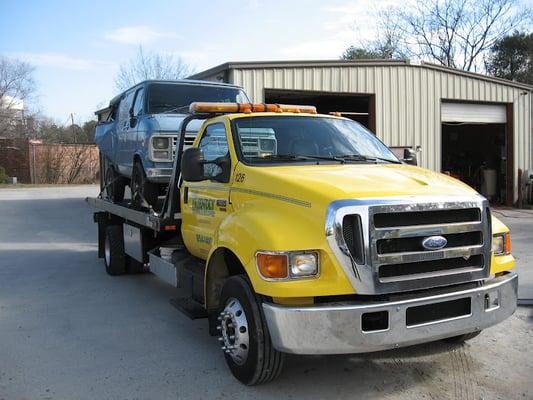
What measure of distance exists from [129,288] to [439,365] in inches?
188

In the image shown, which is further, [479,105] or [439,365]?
[479,105]

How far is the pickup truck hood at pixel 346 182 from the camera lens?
13.3ft

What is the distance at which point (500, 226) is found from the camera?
472 cm

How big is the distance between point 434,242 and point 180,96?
5.75 metres

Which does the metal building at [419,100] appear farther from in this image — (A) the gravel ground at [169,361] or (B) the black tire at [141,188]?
(A) the gravel ground at [169,361]

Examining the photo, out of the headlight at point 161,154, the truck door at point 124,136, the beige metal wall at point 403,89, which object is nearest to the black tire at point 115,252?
the truck door at point 124,136

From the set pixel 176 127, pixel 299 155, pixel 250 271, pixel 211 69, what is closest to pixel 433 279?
pixel 250 271

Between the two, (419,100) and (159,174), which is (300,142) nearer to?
(159,174)

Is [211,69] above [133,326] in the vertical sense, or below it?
above

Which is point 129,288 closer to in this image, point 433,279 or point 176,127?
point 176,127

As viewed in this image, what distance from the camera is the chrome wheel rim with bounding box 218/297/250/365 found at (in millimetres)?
4281

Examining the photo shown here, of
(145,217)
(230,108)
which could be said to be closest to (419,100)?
(145,217)

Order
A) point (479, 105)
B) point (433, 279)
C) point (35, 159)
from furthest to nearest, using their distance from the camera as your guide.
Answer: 1. point (35, 159)
2. point (479, 105)
3. point (433, 279)

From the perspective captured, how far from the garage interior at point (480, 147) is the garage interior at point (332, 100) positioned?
9.59 feet
